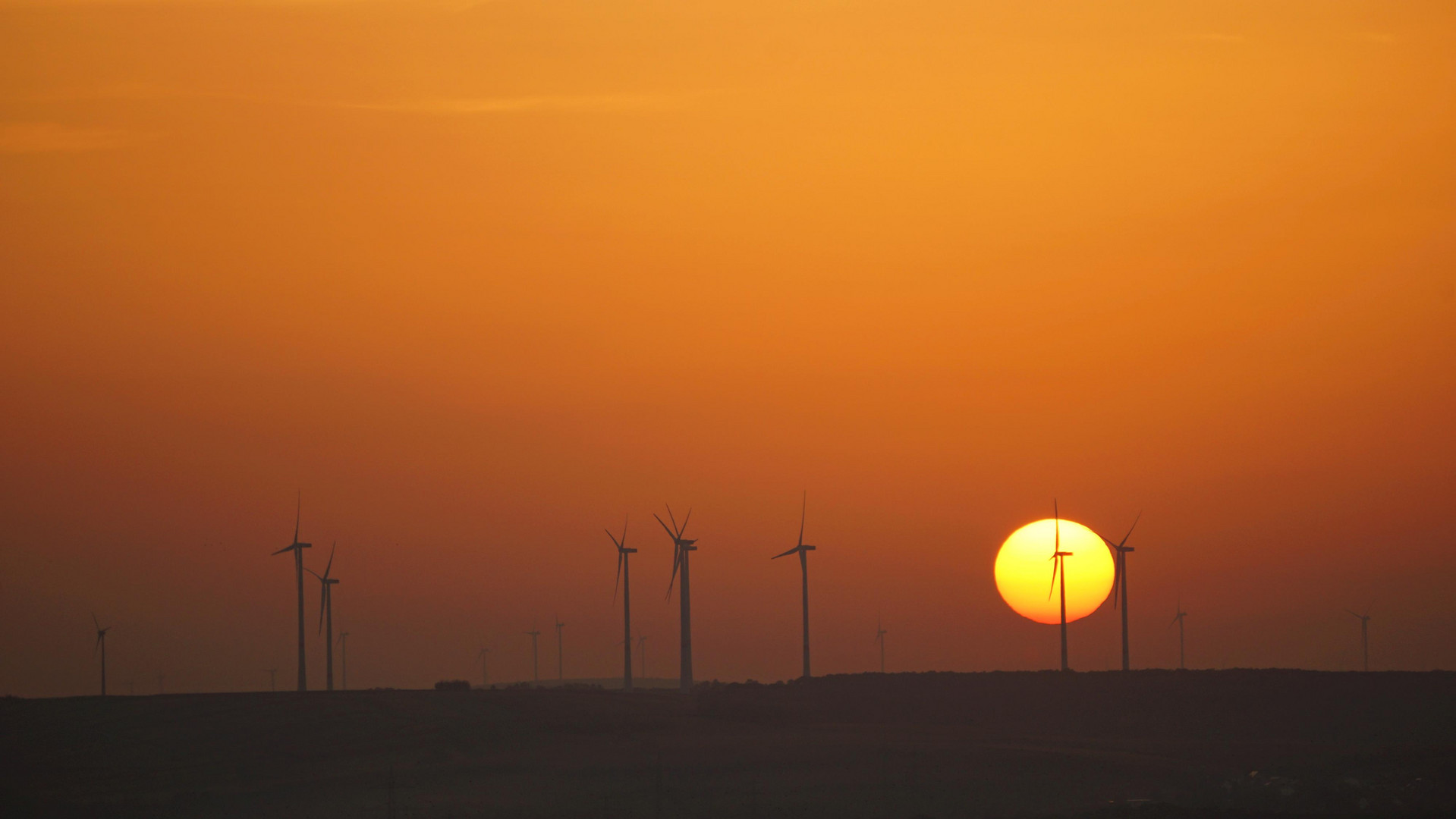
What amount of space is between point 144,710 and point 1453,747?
66163 mm

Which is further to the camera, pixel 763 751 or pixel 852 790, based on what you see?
pixel 763 751

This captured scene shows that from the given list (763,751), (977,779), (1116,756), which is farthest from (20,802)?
(1116,756)

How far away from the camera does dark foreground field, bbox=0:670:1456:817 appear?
50.3 metres

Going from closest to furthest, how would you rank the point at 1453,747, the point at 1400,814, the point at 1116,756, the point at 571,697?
the point at 1400,814, the point at 1453,747, the point at 1116,756, the point at 571,697

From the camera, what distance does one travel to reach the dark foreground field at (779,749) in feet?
165

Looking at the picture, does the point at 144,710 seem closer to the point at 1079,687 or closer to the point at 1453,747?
the point at 1079,687

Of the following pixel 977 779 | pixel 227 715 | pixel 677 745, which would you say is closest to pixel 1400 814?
pixel 977 779

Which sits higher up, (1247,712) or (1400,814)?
(1400,814)

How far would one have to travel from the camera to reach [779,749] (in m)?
64.7

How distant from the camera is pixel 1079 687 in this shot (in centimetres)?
9294

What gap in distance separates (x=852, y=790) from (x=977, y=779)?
215 inches

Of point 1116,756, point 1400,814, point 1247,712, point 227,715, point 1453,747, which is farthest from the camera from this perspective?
point 1247,712

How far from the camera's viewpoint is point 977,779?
5566cm

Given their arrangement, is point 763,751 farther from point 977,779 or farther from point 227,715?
point 227,715
